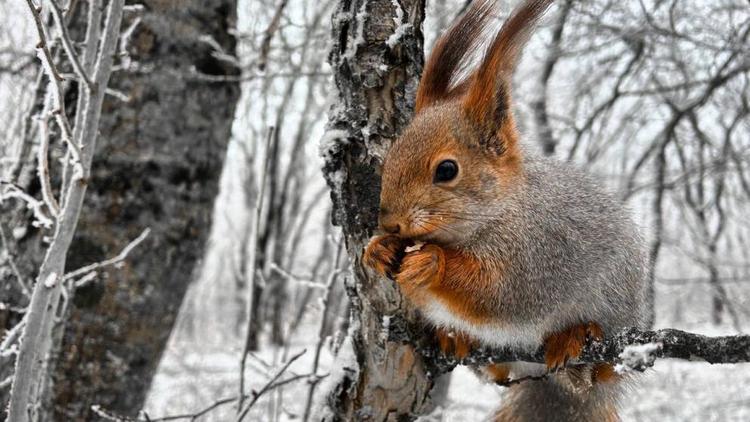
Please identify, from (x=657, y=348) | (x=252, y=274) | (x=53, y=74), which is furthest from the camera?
(x=252, y=274)

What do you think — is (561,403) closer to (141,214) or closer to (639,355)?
(639,355)

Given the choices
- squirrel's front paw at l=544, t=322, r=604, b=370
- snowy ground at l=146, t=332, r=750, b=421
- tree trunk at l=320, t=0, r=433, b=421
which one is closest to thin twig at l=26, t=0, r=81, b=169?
tree trunk at l=320, t=0, r=433, b=421

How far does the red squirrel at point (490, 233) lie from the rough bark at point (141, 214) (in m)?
1.19

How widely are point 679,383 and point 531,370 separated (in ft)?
25.5

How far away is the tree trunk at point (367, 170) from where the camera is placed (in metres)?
1.48

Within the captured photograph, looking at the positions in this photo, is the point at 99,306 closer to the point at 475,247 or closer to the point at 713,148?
the point at 475,247

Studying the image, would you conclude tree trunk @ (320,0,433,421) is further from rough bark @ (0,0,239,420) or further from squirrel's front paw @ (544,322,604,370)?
rough bark @ (0,0,239,420)

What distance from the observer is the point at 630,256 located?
1746 millimetres

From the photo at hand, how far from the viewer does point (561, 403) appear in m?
1.80

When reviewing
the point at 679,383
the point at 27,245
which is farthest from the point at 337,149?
the point at 679,383

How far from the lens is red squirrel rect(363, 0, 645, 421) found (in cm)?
147

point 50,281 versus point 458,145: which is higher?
point 458,145

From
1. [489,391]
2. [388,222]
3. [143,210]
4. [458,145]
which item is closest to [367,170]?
[388,222]

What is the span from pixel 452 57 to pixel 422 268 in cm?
53
